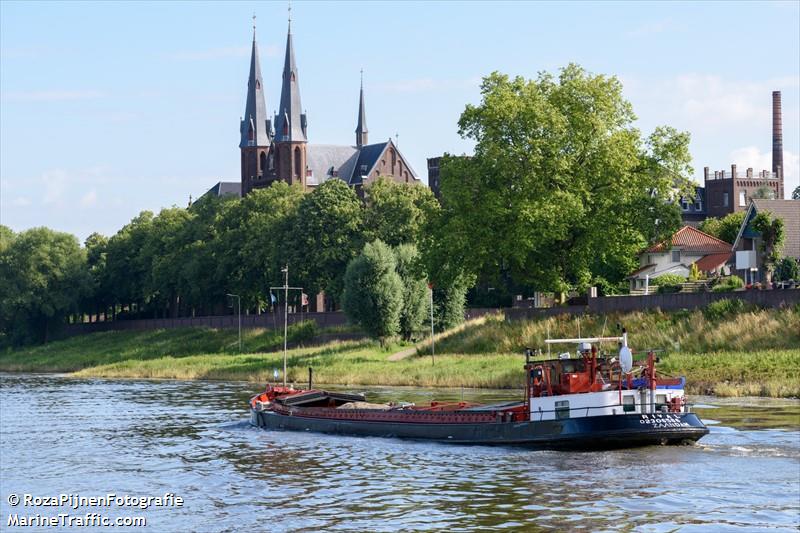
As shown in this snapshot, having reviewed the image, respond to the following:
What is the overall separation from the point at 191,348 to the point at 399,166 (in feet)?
213

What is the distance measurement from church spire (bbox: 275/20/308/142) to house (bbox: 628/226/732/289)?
7882cm

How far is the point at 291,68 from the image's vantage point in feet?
566

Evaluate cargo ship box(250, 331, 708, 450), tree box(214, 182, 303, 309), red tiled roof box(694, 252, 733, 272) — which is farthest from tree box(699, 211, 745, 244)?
cargo ship box(250, 331, 708, 450)

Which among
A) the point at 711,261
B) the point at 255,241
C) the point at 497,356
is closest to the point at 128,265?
the point at 255,241

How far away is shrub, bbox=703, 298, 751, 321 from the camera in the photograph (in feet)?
238

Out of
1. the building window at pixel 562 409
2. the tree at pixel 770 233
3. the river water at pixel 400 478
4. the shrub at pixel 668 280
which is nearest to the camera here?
the river water at pixel 400 478

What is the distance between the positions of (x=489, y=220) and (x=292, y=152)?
316 feet

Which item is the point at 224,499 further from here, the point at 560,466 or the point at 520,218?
the point at 520,218

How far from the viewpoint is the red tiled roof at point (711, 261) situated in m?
105

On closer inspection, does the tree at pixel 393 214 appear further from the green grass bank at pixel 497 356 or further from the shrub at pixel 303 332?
the green grass bank at pixel 497 356

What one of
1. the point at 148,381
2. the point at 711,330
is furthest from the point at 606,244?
the point at 148,381

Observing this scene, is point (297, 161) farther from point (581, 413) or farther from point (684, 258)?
point (581, 413)

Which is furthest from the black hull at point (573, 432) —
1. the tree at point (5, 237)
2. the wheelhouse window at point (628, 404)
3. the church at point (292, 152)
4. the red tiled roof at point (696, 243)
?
the church at point (292, 152)

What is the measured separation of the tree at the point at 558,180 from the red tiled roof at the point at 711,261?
20.2 m
